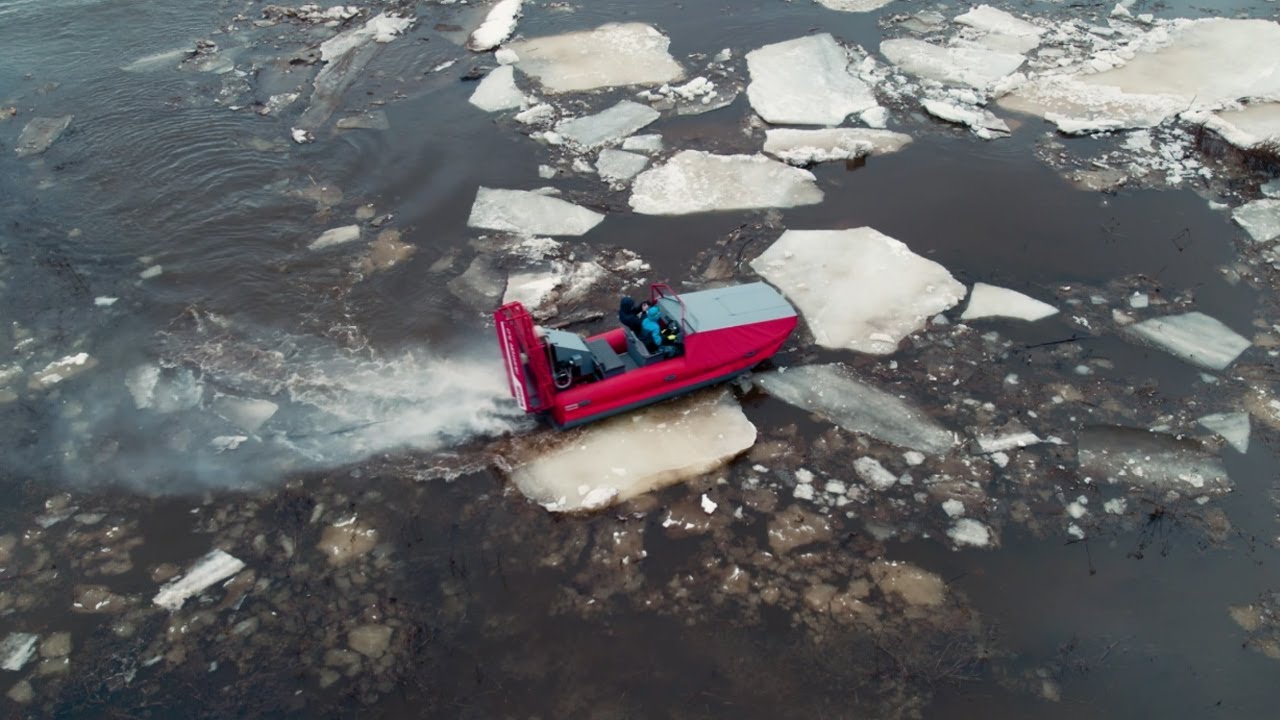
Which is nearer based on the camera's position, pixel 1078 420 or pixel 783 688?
pixel 783 688

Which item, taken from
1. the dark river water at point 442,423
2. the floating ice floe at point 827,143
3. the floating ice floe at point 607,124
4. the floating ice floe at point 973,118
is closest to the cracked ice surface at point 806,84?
the floating ice floe at point 827,143

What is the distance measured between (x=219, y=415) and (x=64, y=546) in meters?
1.45

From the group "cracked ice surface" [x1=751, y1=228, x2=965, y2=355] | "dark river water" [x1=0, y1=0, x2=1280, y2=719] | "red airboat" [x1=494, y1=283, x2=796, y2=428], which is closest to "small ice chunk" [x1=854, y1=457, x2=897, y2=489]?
"dark river water" [x1=0, y1=0, x2=1280, y2=719]

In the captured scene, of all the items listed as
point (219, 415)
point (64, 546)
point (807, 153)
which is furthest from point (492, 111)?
point (64, 546)

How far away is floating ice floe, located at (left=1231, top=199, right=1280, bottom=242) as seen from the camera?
8312mm

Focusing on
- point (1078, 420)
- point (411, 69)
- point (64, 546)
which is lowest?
point (64, 546)

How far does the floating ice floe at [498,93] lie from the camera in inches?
420

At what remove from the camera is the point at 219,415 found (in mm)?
6859

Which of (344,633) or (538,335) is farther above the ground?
(538,335)

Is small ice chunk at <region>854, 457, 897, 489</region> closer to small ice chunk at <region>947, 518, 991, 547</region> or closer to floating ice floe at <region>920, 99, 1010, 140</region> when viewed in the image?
small ice chunk at <region>947, 518, 991, 547</region>

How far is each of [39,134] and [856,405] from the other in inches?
436

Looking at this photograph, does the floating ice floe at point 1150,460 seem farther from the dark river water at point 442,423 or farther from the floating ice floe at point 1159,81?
the floating ice floe at point 1159,81

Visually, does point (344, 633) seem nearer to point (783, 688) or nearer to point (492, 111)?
point (783, 688)

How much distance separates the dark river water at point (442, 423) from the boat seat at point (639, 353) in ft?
3.52
